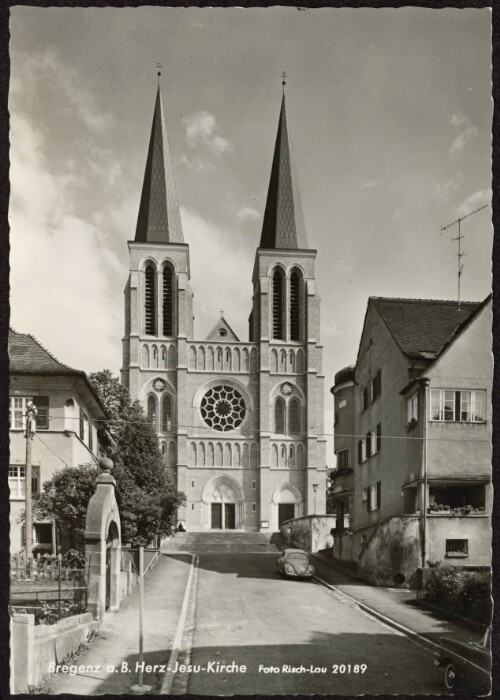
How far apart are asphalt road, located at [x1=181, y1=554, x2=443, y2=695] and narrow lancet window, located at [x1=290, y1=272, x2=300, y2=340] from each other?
143 feet

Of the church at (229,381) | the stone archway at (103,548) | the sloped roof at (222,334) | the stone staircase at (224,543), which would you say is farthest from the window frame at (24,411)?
the sloped roof at (222,334)

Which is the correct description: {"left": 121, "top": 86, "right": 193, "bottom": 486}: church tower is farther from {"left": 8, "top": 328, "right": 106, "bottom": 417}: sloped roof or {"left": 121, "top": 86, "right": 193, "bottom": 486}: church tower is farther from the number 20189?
the number 20189

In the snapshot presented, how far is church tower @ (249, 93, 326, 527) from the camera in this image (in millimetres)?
68500

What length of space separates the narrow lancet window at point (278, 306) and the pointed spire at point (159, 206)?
9.04 m

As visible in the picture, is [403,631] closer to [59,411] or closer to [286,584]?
[286,584]

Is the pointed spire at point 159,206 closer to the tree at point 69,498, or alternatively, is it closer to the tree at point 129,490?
the tree at point 129,490

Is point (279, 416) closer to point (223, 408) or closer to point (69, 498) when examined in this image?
point (223, 408)

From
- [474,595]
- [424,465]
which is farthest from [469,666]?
[424,465]

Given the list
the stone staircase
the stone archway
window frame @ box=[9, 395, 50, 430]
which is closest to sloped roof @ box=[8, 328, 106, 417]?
window frame @ box=[9, 395, 50, 430]

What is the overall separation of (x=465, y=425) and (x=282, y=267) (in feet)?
171

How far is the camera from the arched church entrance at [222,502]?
2694 inches

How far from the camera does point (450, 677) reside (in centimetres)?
1269

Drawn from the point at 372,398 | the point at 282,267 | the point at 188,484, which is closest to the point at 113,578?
the point at 372,398

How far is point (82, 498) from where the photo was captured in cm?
2836
